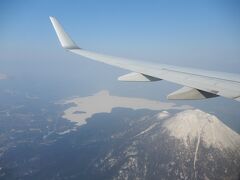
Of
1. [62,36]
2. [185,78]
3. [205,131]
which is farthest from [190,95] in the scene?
[205,131]

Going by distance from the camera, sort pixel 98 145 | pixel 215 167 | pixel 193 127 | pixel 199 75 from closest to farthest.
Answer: pixel 199 75 → pixel 215 167 → pixel 193 127 → pixel 98 145

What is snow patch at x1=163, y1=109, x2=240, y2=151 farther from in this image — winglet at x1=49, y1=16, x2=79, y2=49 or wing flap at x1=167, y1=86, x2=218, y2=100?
wing flap at x1=167, y1=86, x2=218, y2=100

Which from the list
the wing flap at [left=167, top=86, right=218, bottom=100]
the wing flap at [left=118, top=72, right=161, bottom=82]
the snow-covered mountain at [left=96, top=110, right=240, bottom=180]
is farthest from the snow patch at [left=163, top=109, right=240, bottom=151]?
the wing flap at [left=167, top=86, right=218, bottom=100]

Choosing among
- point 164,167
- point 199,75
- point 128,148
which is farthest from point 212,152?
point 199,75

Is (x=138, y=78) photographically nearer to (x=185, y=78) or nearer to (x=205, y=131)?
(x=185, y=78)

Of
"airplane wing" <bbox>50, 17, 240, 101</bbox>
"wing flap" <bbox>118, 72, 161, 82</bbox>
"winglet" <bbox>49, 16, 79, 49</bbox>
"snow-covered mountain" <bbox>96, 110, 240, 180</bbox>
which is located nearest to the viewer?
"airplane wing" <bbox>50, 17, 240, 101</bbox>

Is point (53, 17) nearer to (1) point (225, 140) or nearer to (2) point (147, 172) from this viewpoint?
(2) point (147, 172)

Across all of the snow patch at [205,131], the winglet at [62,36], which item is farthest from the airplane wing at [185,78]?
the snow patch at [205,131]
